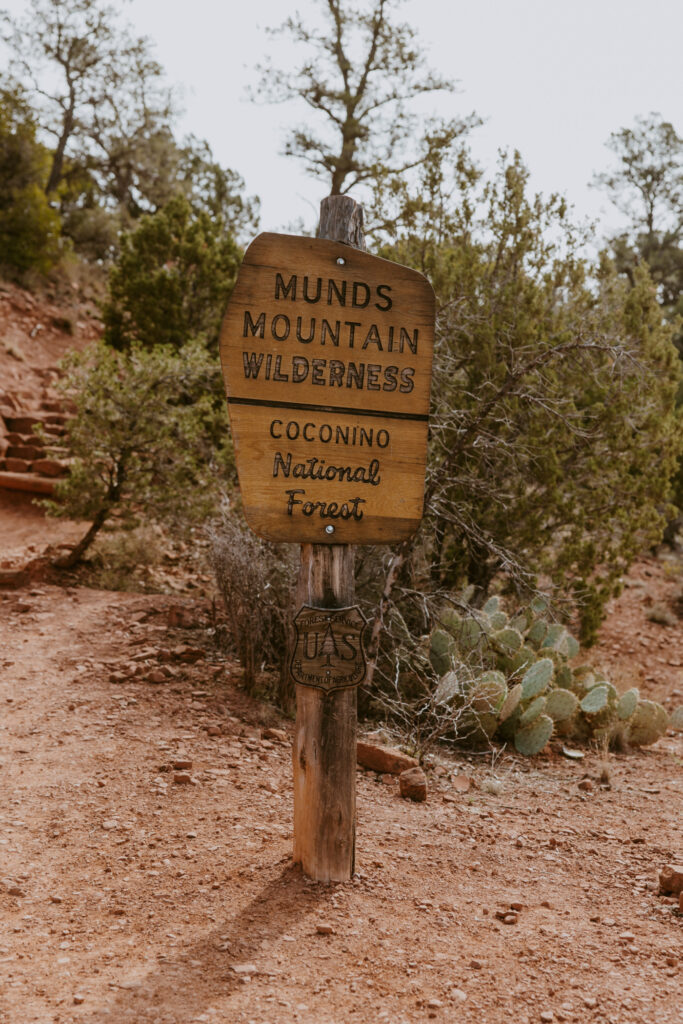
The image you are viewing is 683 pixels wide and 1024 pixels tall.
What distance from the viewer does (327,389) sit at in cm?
292

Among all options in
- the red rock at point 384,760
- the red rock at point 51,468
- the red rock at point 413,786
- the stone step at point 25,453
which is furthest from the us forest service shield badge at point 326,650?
the stone step at point 25,453

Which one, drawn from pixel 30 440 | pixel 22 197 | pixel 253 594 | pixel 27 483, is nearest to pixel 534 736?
pixel 253 594

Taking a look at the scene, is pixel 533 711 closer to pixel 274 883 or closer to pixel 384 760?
pixel 384 760

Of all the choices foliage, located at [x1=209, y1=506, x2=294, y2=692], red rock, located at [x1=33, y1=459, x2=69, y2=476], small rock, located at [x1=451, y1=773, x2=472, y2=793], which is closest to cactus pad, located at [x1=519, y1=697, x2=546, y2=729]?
small rock, located at [x1=451, y1=773, x2=472, y2=793]

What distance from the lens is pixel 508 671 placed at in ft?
19.1

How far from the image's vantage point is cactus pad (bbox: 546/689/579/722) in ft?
18.6

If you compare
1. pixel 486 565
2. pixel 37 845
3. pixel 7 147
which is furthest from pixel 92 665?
pixel 7 147

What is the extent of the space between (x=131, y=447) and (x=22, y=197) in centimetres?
1217

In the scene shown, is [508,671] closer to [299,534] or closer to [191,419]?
[299,534]

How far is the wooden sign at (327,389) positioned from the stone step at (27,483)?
26.6 feet

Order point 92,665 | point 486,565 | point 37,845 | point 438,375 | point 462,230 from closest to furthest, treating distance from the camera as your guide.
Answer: point 37,845
point 92,665
point 438,375
point 486,565
point 462,230

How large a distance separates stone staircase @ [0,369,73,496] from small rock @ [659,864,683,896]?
751 centimetres

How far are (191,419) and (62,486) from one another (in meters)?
1.33

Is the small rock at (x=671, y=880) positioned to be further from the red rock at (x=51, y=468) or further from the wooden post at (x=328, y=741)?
the red rock at (x=51, y=468)
